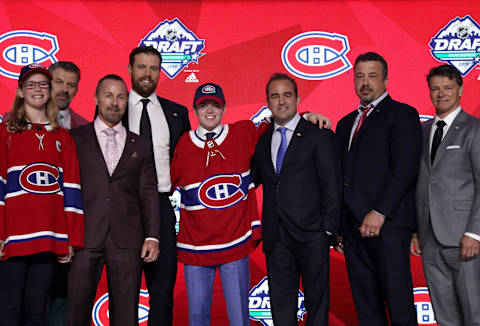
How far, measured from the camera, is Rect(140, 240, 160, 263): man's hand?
8.64ft

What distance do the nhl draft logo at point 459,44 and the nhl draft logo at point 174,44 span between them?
1793mm

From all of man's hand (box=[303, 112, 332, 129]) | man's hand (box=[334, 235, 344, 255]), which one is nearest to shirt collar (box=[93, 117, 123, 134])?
man's hand (box=[303, 112, 332, 129])

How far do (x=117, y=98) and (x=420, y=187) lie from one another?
1.68 meters

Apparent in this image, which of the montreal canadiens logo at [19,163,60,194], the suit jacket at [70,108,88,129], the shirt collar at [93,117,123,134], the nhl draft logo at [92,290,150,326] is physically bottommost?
the nhl draft logo at [92,290,150,326]

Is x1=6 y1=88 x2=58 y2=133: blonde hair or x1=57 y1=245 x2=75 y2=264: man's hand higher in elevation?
x1=6 y1=88 x2=58 y2=133: blonde hair

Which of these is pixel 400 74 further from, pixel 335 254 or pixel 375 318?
pixel 375 318

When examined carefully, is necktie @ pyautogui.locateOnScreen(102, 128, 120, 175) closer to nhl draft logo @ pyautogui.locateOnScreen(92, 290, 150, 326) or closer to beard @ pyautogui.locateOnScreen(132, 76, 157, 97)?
beard @ pyautogui.locateOnScreen(132, 76, 157, 97)

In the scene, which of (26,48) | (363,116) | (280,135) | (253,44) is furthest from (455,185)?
(26,48)

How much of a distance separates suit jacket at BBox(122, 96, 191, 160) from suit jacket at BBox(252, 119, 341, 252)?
1.87 feet

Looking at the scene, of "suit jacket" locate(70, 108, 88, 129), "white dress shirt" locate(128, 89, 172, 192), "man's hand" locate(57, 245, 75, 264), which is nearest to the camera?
"man's hand" locate(57, 245, 75, 264)

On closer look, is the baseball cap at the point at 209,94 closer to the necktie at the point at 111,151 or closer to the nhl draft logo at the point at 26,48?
the necktie at the point at 111,151

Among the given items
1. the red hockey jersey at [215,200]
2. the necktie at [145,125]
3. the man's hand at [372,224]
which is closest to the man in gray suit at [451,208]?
the man's hand at [372,224]

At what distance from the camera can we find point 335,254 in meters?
3.88

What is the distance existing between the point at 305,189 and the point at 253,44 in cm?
164
